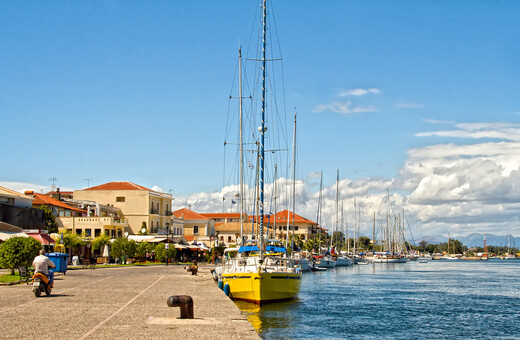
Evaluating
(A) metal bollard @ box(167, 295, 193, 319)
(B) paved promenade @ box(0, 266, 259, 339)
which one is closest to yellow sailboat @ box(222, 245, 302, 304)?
(B) paved promenade @ box(0, 266, 259, 339)

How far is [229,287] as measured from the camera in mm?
32062

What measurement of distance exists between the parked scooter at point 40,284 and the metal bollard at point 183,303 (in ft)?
27.2

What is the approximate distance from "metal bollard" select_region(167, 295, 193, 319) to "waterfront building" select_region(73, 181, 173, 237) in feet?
228

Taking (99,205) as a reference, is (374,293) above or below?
below

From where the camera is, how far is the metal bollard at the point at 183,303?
57.0 feet

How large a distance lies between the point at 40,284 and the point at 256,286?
36.8 feet

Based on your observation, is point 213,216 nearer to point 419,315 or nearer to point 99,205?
point 99,205

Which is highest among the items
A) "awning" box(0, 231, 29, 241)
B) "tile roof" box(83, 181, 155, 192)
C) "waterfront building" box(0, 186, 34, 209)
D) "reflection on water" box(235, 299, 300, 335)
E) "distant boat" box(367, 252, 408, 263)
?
"tile roof" box(83, 181, 155, 192)

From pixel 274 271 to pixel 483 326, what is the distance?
10.4 m

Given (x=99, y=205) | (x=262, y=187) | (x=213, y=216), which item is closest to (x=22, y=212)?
(x=99, y=205)

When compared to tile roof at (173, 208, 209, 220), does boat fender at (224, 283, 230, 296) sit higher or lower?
lower

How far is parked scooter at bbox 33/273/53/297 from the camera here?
928 inches

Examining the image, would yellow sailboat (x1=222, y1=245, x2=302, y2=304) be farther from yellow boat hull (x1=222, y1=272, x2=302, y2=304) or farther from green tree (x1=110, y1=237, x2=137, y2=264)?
green tree (x1=110, y1=237, x2=137, y2=264)

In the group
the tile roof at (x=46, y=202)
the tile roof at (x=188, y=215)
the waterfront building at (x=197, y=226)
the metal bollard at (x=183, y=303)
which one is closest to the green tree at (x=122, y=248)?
the tile roof at (x=46, y=202)
